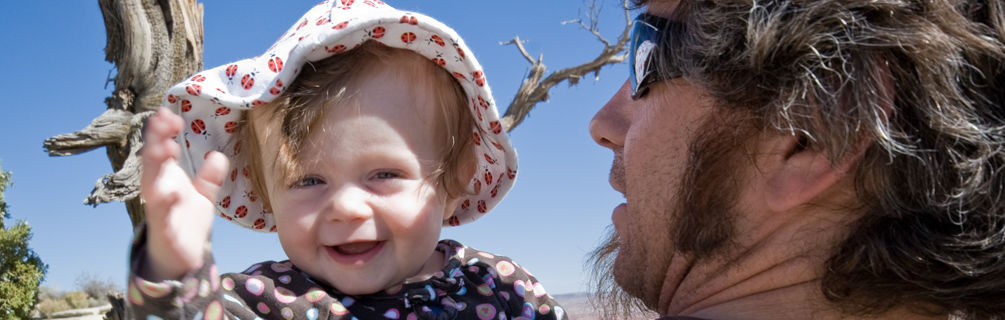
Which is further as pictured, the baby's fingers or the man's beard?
the man's beard

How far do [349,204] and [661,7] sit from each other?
93cm

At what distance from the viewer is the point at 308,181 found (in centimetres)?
188

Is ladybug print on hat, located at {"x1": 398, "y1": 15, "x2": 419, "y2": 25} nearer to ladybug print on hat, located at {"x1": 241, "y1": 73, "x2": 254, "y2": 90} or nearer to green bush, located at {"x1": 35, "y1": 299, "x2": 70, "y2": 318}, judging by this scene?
ladybug print on hat, located at {"x1": 241, "y1": 73, "x2": 254, "y2": 90}

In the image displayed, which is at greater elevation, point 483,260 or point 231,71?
point 231,71

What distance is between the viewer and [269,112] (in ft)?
6.51

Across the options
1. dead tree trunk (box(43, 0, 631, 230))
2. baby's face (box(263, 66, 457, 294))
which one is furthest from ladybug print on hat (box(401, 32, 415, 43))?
dead tree trunk (box(43, 0, 631, 230))

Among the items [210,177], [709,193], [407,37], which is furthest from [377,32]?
[709,193]

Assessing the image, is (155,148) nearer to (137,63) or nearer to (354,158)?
(354,158)

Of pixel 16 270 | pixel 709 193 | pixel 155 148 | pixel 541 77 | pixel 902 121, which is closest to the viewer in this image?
pixel 155 148

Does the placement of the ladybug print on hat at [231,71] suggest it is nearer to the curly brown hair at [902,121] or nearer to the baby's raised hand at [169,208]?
the baby's raised hand at [169,208]

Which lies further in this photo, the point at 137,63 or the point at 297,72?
the point at 137,63

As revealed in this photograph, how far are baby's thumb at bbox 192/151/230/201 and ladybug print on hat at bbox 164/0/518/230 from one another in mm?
570

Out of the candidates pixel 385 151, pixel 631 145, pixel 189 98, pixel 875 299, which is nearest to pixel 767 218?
pixel 875 299

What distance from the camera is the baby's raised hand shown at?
121cm
